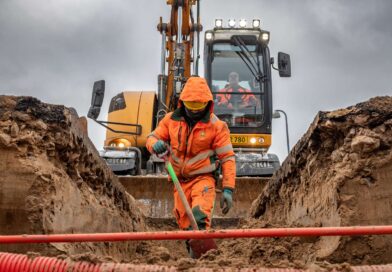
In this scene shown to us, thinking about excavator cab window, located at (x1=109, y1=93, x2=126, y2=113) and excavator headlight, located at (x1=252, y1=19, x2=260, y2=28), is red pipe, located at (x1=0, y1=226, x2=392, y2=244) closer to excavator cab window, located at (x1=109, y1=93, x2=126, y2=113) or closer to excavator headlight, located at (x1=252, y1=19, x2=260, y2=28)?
excavator headlight, located at (x1=252, y1=19, x2=260, y2=28)

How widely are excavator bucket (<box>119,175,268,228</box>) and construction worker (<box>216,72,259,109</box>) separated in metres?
1.47

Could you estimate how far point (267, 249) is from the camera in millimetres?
3828

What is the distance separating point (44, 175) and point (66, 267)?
104 centimetres

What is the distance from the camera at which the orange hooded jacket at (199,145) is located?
445cm

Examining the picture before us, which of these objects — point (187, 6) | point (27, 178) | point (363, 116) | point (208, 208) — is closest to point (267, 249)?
point (208, 208)

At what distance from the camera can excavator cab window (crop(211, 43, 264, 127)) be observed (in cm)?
892

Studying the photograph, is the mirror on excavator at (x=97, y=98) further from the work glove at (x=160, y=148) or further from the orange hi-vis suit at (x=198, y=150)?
the work glove at (x=160, y=148)

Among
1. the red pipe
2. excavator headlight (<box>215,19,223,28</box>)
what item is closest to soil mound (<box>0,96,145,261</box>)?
the red pipe

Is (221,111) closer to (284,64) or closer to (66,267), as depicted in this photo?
(284,64)

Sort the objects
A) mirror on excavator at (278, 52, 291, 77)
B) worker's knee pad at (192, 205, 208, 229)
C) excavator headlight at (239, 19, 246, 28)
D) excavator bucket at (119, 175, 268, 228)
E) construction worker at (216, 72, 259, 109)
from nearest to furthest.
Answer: worker's knee pad at (192, 205, 208, 229) → excavator bucket at (119, 175, 268, 228) → mirror on excavator at (278, 52, 291, 77) → construction worker at (216, 72, 259, 109) → excavator headlight at (239, 19, 246, 28)

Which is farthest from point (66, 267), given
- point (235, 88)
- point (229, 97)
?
point (235, 88)

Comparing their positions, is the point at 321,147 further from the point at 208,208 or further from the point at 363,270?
the point at 363,270

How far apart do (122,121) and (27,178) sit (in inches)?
285

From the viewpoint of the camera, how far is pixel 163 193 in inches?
327
